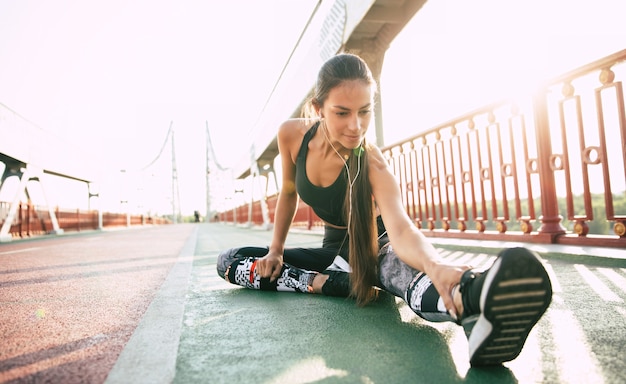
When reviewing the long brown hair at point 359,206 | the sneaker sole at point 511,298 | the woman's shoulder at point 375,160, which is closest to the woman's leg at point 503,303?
the sneaker sole at point 511,298

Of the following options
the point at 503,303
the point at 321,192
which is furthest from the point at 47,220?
the point at 503,303

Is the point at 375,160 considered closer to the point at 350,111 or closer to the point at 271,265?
the point at 350,111

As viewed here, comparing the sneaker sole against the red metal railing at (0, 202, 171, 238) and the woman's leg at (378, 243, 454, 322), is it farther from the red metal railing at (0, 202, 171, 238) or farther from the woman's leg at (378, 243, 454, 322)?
the red metal railing at (0, 202, 171, 238)

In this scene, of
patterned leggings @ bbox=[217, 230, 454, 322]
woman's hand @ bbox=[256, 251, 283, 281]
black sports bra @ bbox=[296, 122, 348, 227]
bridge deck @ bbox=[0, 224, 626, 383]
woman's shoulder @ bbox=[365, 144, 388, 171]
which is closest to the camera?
bridge deck @ bbox=[0, 224, 626, 383]

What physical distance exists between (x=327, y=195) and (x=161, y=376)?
1151mm

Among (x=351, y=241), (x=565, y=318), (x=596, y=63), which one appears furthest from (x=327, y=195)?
(x=596, y=63)

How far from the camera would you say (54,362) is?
1127 millimetres

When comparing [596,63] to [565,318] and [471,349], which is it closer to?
[565,318]

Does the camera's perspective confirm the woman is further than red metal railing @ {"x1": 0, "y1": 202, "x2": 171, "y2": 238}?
No

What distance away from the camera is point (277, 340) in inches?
50.7

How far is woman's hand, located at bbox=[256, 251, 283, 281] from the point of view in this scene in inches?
82.7

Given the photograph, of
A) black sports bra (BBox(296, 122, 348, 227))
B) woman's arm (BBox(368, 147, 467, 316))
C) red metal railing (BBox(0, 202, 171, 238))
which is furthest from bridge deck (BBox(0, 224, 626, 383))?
red metal railing (BBox(0, 202, 171, 238))

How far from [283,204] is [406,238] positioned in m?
0.97

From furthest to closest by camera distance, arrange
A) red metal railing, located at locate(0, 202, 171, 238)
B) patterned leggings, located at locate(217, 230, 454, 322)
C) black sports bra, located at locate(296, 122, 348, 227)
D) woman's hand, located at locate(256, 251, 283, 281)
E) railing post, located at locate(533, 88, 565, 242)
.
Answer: red metal railing, located at locate(0, 202, 171, 238) → railing post, located at locate(533, 88, 565, 242) → woman's hand, located at locate(256, 251, 283, 281) → black sports bra, located at locate(296, 122, 348, 227) → patterned leggings, located at locate(217, 230, 454, 322)
